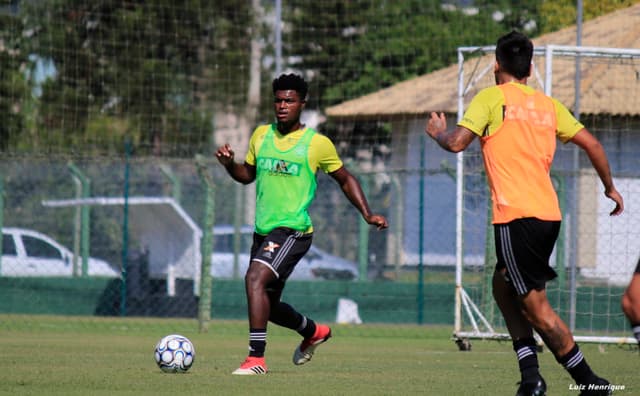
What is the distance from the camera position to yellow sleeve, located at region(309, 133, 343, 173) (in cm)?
1006

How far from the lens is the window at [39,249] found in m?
21.5

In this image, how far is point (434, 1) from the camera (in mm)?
24922

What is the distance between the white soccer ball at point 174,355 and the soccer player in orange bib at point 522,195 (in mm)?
2723

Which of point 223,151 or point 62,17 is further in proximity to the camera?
point 62,17

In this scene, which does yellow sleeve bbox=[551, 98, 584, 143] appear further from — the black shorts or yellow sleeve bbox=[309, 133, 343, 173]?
yellow sleeve bbox=[309, 133, 343, 173]

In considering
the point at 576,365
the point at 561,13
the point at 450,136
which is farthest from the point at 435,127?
the point at 561,13

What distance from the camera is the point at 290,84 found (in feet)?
32.6

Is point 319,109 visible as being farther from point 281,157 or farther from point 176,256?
point 281,157

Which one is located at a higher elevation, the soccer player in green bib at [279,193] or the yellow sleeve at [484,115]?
the yellow sleeve at [484,115]

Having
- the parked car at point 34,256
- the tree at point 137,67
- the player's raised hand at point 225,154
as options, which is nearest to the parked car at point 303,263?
the parked car at point 34,256

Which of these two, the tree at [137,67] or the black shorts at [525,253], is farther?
the tree at [137,67]

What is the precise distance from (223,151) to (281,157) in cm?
46

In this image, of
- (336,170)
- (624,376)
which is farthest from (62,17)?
(624,376)

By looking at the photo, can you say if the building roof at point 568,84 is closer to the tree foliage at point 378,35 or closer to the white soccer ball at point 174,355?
the tree foliage at point 378,35
